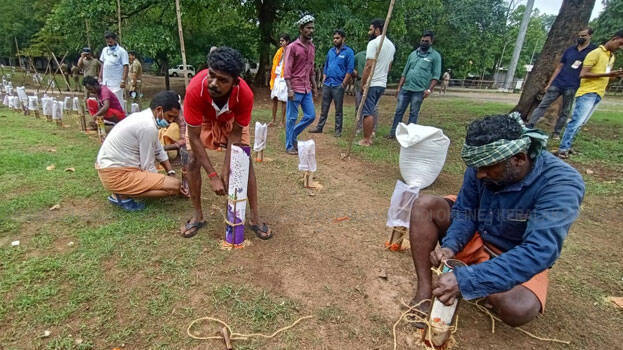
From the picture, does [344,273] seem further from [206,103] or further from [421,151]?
[421,151]

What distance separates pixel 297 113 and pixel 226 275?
3.37 m

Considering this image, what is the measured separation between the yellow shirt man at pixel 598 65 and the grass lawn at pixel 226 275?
6.57 feet

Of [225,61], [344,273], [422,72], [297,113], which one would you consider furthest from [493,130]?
[422,72]

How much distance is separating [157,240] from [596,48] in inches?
265

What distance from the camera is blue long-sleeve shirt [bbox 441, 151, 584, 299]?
1.57 metres

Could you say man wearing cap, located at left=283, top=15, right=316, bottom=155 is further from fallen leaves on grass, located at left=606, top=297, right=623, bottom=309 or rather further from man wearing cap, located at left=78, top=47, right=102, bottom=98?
man wearing cap, located at left=78, top=47, right=102, bottom=98

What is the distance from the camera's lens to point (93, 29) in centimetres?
1073

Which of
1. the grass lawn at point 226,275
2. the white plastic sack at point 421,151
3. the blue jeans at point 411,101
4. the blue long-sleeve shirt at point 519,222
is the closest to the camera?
the blue long-sleeve shirt at point 519,222

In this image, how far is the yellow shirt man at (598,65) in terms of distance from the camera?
505 cm

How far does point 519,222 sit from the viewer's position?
6.11 ft

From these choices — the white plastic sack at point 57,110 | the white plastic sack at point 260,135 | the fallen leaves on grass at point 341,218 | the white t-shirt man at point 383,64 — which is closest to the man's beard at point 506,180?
the fallen leaves on grass at point 341,218

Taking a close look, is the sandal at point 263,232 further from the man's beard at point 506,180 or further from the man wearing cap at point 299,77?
the man wearing cap at point 299,77

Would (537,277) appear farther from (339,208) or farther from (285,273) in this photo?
(339,208)

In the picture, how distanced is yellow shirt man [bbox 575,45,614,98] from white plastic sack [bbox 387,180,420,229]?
4.54 m
